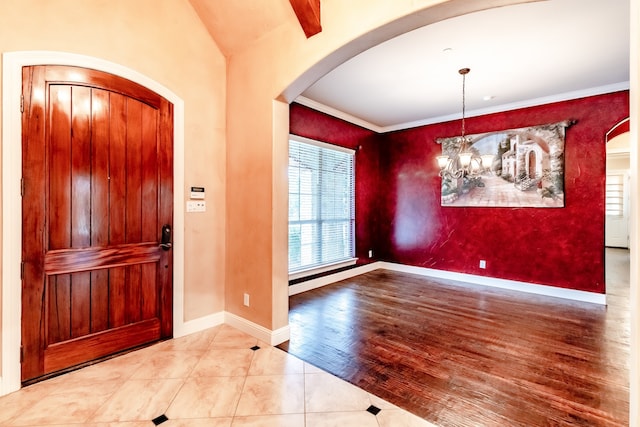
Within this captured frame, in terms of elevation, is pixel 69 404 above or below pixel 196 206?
below

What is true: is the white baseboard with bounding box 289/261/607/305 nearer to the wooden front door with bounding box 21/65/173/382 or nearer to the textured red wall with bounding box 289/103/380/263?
the textured red wall with bounding box 289/103/380/263

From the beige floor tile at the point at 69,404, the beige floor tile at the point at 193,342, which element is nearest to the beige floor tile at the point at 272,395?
the beige floor tile at the point at 193,342

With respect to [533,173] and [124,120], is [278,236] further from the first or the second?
[533,173]

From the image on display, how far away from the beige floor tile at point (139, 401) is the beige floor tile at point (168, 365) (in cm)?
8

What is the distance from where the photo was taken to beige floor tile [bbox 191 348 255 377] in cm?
236

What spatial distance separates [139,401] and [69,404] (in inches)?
17.3

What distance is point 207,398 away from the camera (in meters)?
2.06

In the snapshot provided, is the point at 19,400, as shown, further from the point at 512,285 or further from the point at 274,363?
the point at 512,285

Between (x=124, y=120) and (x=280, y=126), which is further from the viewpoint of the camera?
(x=280, y=126)

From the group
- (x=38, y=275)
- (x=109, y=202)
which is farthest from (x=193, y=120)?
(x=38, y=275)

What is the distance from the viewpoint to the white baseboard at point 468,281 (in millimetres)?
4211

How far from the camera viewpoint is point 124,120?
8.54 ft

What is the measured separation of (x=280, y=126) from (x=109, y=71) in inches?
57.8

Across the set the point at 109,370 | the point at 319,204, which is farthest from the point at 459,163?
the point at 109,370
